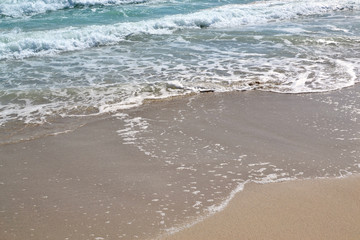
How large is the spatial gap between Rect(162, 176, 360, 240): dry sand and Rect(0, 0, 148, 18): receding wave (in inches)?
596

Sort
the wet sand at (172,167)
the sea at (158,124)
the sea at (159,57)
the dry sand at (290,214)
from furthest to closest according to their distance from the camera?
the sea at (159,57) < the sea at (158,124) < the wet sand at (172,167) < the dry sand at (290,214)

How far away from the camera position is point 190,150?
13.8ft

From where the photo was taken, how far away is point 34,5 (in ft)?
55.3

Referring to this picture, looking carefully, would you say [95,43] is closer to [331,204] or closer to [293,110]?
[293,110]

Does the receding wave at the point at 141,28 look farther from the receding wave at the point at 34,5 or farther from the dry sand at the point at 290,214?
the dry sand at the point at 290,214

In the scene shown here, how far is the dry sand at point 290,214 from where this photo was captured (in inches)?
110

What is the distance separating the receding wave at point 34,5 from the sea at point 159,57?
0.18m

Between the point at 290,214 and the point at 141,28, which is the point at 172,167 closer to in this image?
the point at 290,214

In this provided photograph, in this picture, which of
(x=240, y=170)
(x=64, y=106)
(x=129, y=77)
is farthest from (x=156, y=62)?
(x=240, y=170)

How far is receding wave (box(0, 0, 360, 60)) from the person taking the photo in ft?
33.2

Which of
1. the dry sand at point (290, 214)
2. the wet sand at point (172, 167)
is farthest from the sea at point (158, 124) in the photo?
the dry sand at point (290, 214)

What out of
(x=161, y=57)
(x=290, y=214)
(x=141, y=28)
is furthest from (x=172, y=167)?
(x=141, y=28)

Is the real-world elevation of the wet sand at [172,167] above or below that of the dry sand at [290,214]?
above

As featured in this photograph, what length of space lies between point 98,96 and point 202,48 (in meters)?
4.16
